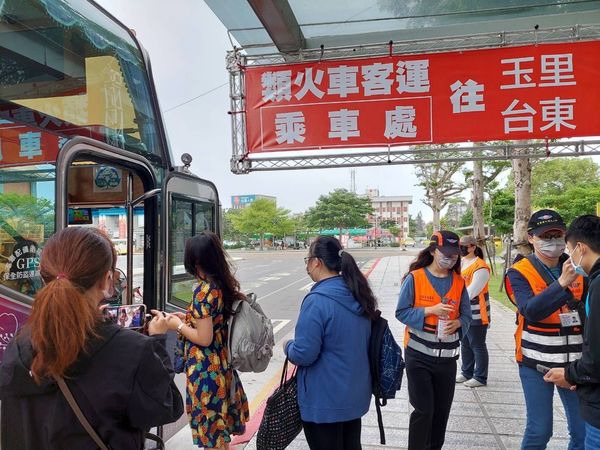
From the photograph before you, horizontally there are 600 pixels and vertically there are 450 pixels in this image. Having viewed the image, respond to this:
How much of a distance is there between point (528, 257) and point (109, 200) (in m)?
3.54

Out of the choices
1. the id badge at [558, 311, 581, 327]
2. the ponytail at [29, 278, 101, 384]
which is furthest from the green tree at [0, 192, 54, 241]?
the id badge at [558, 311, 581, 327]

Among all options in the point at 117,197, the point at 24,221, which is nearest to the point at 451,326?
the point at 24,221

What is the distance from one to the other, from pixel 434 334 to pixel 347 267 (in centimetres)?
100

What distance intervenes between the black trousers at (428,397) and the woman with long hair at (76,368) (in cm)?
195

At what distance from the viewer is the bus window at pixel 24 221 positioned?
2.26 meters

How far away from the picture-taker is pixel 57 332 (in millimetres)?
1188

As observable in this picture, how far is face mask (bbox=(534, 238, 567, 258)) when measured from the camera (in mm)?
2611

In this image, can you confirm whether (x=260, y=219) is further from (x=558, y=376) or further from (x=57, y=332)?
(x=57, y=332)

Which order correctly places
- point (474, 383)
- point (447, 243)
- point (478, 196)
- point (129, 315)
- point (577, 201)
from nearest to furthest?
point (129, 315)
point (447, 243)
point (474, 383)
point (478, 196)
point (577, 201)

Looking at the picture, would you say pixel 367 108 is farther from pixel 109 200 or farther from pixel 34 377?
pixel 34 377

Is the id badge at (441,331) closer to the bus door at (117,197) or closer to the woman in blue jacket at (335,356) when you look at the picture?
the woman in blue jacket at (335,356)

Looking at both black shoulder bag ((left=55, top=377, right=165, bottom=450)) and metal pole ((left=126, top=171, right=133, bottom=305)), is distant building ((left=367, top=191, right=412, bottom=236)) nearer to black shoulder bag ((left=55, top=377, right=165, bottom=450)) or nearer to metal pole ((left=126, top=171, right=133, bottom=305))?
metal pole ((left=126, top=171, right=133, bottom=305))

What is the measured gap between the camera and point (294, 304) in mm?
11930

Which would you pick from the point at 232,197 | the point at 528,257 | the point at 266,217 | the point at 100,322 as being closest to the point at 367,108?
the point at 528,257
